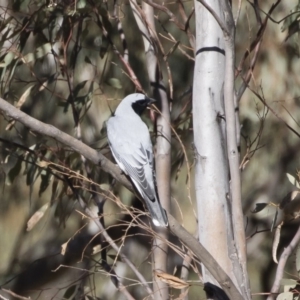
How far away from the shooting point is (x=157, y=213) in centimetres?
217

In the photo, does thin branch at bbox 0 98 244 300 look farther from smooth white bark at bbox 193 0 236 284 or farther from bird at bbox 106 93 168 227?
bird at bbox 106 93 168 227

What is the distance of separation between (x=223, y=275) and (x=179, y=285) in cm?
19

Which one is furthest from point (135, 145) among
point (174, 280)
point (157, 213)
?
point (174, 280)

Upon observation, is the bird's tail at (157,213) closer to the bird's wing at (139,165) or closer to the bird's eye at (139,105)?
the bird's wing at (139,165)

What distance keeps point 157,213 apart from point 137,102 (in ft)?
2.59

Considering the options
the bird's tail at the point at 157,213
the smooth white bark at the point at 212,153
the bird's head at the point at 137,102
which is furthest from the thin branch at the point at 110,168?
the bird's head at the point at 137,102

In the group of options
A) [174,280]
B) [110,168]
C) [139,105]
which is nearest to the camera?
[174,280]

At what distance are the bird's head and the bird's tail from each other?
1.80 ft

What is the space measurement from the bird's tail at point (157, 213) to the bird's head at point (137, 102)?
1.80 ft

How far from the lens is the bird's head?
279 cm

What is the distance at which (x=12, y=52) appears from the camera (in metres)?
2.96

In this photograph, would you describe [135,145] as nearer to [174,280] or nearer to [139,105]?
[139,105]

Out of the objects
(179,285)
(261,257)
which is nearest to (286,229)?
(261,257)

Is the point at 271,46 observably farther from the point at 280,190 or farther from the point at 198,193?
the point at 198,193
